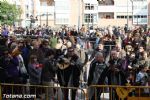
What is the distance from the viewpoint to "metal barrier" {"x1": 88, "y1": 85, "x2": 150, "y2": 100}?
12500 mm

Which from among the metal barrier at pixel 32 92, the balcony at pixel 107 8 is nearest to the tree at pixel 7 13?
the metal barrier at pixel 32 92

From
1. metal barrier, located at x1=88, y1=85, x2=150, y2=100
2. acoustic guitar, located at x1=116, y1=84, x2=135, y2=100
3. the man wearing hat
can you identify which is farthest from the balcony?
acoustic guitar, located at x1=116, y1=84, x2=135, y2=100

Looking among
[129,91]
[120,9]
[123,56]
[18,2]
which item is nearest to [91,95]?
[129,91]

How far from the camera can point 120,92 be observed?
41.5 feet

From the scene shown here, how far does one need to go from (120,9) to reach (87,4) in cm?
744

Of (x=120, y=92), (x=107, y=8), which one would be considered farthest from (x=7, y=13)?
(x=107, y=8)

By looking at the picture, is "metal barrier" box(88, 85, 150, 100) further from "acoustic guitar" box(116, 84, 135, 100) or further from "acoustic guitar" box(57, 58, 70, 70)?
"acoustic guitar" box(57, 58, 70, 70)

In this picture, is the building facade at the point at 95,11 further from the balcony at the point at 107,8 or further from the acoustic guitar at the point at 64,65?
the acoustic guitar at the point at 64,65

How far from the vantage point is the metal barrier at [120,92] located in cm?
1250

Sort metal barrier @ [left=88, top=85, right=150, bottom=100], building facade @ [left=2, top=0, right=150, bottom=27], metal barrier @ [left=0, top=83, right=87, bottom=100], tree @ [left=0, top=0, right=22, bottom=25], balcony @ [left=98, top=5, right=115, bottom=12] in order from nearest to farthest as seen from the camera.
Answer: metal barrier @ [left=88, top=85, right=150, bottom=100], metal barrier @ [left=0, top=83, right=87, bottom=100], tree @ [left=0, top=0, right=22, bottom=25], building facade @ [left=2, top=0, right=150, bottom=27], balcony @ [left=98, top=5, right=115, bottom=12]

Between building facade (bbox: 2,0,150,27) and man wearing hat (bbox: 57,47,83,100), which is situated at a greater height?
building facade (bbox: 2,0,150,27)

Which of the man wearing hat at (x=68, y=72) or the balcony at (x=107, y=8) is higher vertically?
the balcony at (x=107, y=8)

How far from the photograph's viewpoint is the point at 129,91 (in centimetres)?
1250

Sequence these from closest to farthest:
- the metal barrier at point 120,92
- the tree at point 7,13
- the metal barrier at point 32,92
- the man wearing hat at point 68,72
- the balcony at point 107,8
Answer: the metal barrier at point 120,92 < the metal barrier at point 32,92 < the man wearing hat at point 68,72 < the tree at point 7,13 < the balcony at point 107,8
